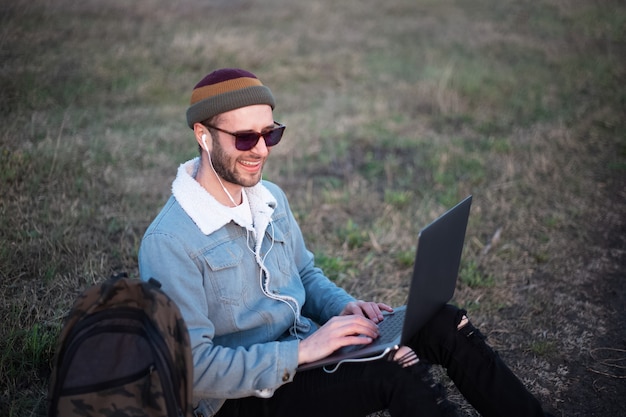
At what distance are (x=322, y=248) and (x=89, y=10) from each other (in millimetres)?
9058

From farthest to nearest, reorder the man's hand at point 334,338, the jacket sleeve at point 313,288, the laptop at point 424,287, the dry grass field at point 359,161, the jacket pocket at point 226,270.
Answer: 1. the dry grass field at point 359,161
2. the jacket sleeve at point 313,288
3. the jacket pocket at point 226,270
4. the man's hand at point 334,338
5. the laptop at point 424,287

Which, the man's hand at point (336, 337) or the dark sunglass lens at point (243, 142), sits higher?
the dark sunglass lens at point (243, 142)

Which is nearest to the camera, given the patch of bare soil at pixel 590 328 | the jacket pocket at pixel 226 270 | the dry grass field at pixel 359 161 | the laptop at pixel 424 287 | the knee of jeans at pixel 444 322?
the laptop at pixel 424 287

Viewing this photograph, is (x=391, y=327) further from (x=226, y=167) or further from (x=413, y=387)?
(x=226, y=167)

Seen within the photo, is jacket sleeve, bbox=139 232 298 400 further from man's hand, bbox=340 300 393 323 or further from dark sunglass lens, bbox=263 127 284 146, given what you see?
dark sunglass lens, bbox=263 127 284 146

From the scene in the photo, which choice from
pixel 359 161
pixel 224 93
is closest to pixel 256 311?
pixel 224 93

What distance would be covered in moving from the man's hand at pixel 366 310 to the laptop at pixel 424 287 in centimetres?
5

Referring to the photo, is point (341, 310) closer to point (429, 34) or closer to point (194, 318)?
point (194, 318)

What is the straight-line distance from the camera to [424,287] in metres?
2.37

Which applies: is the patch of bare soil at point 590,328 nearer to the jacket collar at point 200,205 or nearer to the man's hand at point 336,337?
the man's hand at point 336,337

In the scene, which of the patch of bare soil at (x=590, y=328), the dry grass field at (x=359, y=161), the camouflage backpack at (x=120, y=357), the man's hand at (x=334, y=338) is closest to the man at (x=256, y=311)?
the man's hand at (x=334, y=338)

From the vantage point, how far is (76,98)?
8.06m

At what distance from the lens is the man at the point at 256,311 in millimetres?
2297

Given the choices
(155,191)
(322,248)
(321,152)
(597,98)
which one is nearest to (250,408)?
(322,248)
